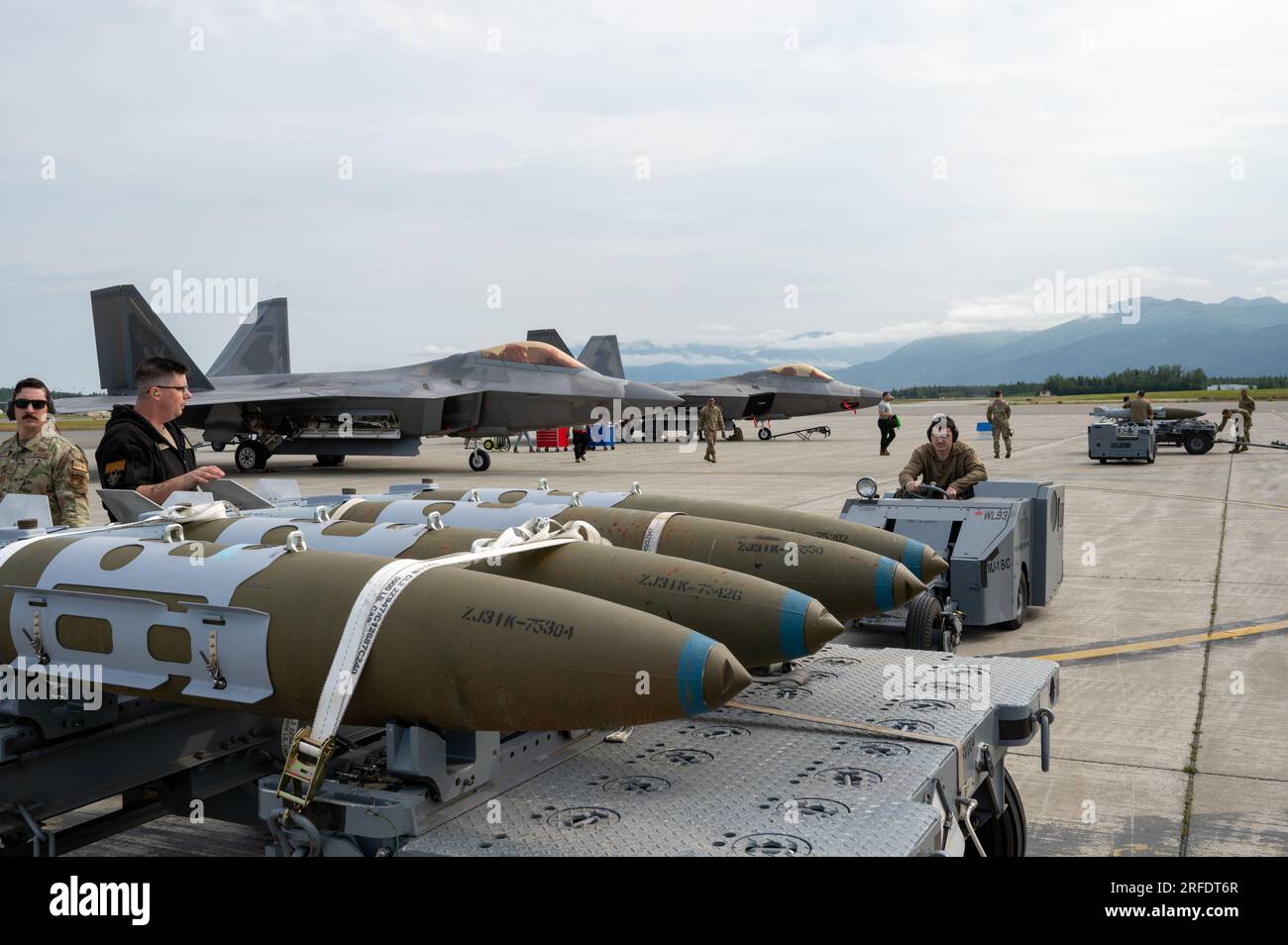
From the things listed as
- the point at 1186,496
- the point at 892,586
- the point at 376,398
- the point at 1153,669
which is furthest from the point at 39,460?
the point at 376,398

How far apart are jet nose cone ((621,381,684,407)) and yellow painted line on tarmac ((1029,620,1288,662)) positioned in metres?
16.5

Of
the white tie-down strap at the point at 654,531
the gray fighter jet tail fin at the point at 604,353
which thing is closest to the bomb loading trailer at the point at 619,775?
the white tie-down strap at the point at 654,531

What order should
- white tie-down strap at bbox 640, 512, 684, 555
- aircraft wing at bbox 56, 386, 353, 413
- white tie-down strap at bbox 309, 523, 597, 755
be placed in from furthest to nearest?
aircraft wing at bbox 56, 386, 353, 413 → white tie-down strap at bbox 640, 512, 684, 555 → white tie-down strap at bbox 309, 523, 597, 755

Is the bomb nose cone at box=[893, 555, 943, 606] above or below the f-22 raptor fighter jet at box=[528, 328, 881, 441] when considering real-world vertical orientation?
below

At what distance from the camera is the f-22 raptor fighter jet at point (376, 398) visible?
2472 centimetres

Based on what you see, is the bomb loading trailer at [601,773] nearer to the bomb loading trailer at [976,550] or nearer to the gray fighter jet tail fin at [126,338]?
the bomb loading trailer at [976,550]

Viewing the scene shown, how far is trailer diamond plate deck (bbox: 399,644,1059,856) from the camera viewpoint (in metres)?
2.88

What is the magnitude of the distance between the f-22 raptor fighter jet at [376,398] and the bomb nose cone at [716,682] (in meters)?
21.3

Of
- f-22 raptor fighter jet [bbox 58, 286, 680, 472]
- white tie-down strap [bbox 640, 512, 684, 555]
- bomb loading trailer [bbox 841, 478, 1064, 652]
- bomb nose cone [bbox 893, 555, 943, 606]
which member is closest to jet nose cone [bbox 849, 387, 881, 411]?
f-22 raptor fighter jet [bbox 58, 286, 680, 472]

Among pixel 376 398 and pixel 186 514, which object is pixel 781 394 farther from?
pixel 186 514

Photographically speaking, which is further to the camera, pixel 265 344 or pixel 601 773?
pixel 265 344

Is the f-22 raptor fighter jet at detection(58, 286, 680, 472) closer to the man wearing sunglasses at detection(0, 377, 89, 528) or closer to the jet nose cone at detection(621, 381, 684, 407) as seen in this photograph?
the jet nose cone at detection(621, 381, 684, 407)

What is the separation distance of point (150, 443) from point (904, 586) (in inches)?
150

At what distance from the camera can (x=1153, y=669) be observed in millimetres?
7668
